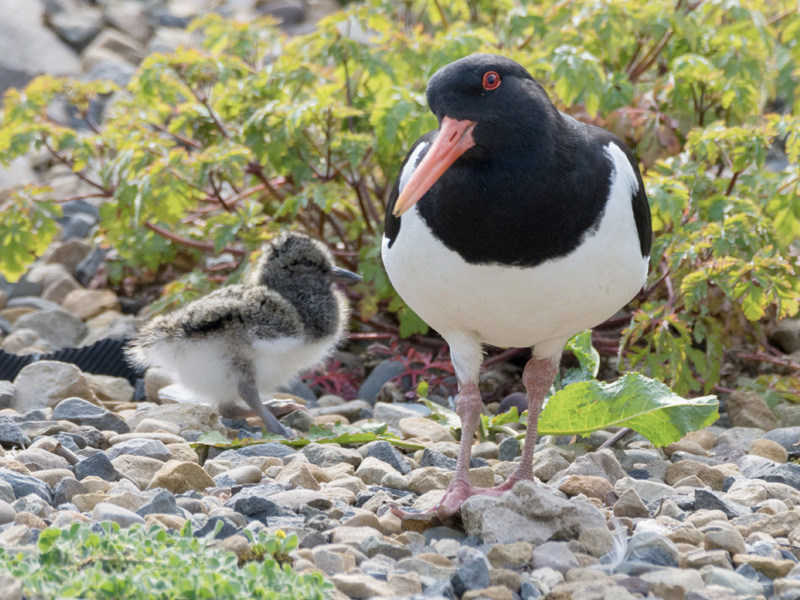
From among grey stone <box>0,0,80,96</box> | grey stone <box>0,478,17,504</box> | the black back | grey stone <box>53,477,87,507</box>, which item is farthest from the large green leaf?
grey stone <box>0,0,80,96</box>

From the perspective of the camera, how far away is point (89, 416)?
16.2 feet

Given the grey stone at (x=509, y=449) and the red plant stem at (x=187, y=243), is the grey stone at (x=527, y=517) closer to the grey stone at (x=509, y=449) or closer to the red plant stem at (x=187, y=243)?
the grey stone at (x=509, y=449)

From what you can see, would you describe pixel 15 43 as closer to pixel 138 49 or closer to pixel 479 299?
pixel 138 49

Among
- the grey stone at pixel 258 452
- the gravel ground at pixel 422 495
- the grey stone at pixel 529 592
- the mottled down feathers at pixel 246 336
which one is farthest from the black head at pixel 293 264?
the grey stone at pixel 529 592

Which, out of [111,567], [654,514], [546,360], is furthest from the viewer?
[546,360]

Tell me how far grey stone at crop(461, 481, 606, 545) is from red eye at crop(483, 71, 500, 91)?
1.42m

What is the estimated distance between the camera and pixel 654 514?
3.96 metres

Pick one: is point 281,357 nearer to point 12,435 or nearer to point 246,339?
point 246,339

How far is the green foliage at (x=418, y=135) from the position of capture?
5.22 metres

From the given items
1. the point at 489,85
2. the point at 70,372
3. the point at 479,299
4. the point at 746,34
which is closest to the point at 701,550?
the point at 479,299

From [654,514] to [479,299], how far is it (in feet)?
3.68

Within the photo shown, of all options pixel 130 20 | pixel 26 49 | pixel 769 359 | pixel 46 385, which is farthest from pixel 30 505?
pixel 130 20

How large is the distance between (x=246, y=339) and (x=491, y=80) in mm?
2328

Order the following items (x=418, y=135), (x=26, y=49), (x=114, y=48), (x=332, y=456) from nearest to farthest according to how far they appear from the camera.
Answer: (x=332, y=456) < (x=418, y=135) < (x=26, y=49) < (x=114, y=48)
